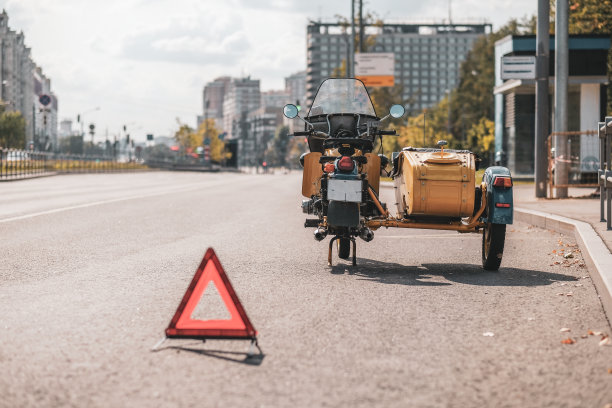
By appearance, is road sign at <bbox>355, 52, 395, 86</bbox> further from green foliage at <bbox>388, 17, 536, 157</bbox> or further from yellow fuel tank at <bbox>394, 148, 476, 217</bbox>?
yellow fuel tank at <bbox>394, 148, 476, 217</bbox>

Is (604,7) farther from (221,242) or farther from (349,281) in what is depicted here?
(349,281)

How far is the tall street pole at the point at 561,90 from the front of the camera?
19.3 meters

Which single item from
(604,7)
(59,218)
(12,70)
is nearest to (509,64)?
(59,218)

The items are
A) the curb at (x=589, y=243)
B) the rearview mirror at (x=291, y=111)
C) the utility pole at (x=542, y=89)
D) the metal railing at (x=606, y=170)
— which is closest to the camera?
the curb at (x=589, y=243)

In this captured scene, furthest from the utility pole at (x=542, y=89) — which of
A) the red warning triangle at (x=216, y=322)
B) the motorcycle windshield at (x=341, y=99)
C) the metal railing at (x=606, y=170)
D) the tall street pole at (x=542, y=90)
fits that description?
the red warning triangle at (x=216, y=322)

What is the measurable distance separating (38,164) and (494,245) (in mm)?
46255

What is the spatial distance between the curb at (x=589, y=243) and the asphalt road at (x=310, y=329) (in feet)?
0.50

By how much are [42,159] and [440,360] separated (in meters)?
50.9

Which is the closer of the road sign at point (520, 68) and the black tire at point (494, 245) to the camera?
the black tire at point (494, 245)

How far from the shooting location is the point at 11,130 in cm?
12144

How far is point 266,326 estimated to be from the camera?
5441 mm

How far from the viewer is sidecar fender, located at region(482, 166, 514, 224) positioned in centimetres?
811

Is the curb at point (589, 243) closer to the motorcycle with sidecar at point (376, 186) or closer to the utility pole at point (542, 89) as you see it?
the motorcycle with sidecar at point (376, 186)

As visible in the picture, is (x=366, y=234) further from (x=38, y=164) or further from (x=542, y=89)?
(x=38, y=164)
